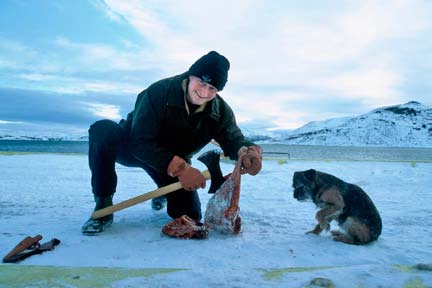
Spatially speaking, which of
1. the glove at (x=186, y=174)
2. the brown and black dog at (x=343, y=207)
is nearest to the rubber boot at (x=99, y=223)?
the glove at (x=186, y=174)

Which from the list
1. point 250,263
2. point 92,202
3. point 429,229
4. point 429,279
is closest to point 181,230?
point 250,263

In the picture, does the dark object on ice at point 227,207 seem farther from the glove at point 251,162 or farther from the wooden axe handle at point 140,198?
the wooden axe handle at point 140,198

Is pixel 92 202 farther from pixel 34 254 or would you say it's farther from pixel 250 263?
pixel 250 263

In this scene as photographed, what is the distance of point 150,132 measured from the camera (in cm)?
288

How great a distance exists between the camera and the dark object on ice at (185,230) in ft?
9.01

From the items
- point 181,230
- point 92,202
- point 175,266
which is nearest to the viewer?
point 175,266

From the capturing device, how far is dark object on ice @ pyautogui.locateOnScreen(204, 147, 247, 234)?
9.32ft

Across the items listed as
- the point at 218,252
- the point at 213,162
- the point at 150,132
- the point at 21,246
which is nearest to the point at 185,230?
the point at 218,252

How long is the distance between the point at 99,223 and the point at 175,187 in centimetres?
75

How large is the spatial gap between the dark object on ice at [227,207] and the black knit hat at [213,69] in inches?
26.8

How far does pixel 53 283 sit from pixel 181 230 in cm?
114

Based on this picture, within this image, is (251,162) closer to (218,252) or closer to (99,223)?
(218,252)

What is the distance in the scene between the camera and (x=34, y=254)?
225 centimetres

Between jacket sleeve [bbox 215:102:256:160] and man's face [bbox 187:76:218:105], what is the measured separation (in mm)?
376
